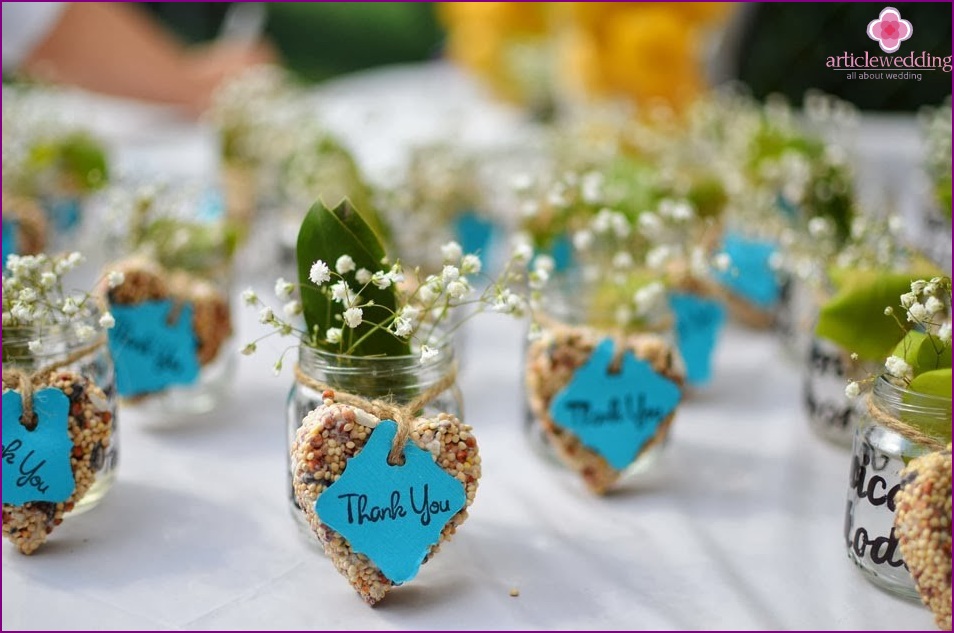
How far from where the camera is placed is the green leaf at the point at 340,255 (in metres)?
0.98

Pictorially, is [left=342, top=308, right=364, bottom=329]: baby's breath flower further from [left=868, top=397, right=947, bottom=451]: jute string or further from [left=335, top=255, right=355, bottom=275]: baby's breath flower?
[left=868, top=397, right=947, bottom=451]: jute string

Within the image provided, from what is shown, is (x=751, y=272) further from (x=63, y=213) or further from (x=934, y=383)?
(x=63, y=213)

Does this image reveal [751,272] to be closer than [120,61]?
Yes

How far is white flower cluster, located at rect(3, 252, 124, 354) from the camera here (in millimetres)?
972

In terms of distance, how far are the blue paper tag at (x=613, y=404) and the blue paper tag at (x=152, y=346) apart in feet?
1.74

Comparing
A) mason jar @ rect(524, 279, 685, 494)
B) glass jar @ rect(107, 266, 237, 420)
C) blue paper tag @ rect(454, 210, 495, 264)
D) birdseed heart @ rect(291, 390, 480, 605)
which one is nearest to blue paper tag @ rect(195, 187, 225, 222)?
glass jar @ rect(107, 266, 237, 420)

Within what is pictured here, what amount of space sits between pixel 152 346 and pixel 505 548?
22.6 inches

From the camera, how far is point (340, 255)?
3.21ft

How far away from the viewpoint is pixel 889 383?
0.93 meters

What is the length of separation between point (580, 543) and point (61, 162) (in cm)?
143

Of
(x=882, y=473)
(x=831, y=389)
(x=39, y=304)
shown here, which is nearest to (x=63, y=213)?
(x=39, y=304)

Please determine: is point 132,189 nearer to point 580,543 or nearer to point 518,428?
point 518,428

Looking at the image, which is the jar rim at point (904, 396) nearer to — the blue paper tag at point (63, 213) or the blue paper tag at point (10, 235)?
the blue paper tag at point (10, 235)

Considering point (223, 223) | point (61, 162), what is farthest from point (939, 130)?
point (61, 162)
